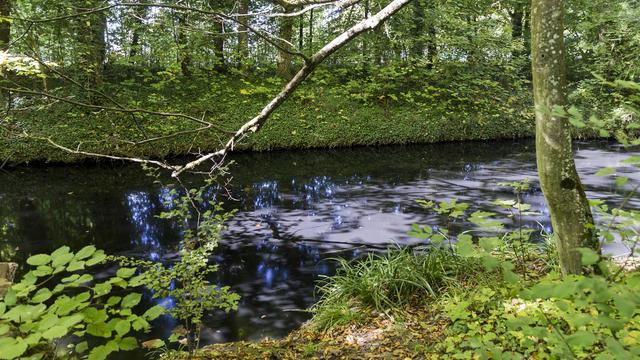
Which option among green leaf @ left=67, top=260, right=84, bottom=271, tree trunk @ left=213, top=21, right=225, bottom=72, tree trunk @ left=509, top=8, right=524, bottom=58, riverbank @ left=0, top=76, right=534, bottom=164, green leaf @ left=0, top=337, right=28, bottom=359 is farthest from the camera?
tree trunk @ left=509, top=8, right=524, bottom=58

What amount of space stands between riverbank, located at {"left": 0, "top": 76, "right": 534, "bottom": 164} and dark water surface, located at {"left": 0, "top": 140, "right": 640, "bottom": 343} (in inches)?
28.0

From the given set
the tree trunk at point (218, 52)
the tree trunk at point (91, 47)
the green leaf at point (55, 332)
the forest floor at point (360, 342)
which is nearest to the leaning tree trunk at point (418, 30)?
the tree trunk at point (218, 52)

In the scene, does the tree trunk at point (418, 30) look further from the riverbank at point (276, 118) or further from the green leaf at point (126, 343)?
the green leaf at point (126, 343)

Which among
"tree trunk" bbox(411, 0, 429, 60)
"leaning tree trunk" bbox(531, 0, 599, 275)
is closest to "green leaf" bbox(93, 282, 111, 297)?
"leaning tree trunk" bbox(531, 0, 599, 275)

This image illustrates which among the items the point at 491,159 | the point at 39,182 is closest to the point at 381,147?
the point at 491,159

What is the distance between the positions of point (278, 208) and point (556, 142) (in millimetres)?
5870

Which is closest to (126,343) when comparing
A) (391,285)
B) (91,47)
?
(391,285)

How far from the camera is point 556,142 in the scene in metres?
2.88

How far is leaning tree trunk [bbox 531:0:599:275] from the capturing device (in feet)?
9.22

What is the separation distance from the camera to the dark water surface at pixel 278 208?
207 inches

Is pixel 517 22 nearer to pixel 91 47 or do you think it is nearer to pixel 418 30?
pixel 418 30

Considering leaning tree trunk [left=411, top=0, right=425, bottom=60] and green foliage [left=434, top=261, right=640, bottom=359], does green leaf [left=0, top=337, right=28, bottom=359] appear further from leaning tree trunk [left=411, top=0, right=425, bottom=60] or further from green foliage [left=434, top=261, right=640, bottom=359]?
leaning tree trunk [left=411, top=0, right=425, bottom=60]

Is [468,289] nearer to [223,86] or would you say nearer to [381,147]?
[381,147]

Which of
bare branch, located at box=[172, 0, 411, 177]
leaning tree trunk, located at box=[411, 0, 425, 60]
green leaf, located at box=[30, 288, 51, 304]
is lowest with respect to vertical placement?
green leaf, located at box=[30, 288, 51, 304]
